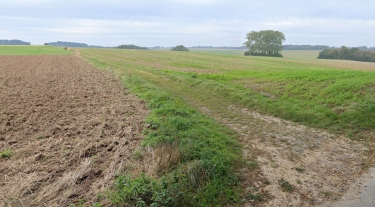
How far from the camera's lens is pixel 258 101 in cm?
1270

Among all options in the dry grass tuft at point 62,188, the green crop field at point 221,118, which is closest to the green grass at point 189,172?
the green crop field at point 221,118

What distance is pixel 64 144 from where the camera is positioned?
7.16 m

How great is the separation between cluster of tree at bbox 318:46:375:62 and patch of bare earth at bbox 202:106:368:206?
76.5 meters

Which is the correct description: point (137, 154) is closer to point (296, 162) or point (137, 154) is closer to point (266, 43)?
point (296, 162)

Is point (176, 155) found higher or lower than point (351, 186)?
higher

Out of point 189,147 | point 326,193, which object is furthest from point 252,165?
point 326,193

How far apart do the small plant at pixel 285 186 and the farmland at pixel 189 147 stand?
2 cm

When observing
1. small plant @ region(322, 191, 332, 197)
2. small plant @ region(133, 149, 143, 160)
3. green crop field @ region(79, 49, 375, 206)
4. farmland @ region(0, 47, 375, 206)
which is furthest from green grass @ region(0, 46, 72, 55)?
small plant @ region(322, 191, 332, 197)

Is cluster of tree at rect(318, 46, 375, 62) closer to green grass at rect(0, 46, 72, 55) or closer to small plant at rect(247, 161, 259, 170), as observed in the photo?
green grass at rect(0, 46, 72, 55)

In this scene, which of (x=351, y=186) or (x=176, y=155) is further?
(x=176, y=155)

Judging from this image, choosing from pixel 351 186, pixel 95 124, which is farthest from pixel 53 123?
pixel 351 186

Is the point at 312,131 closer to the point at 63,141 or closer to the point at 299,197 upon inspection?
the point at 299,197

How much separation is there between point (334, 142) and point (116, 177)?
631 cm

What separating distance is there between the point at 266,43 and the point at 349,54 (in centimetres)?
2511
